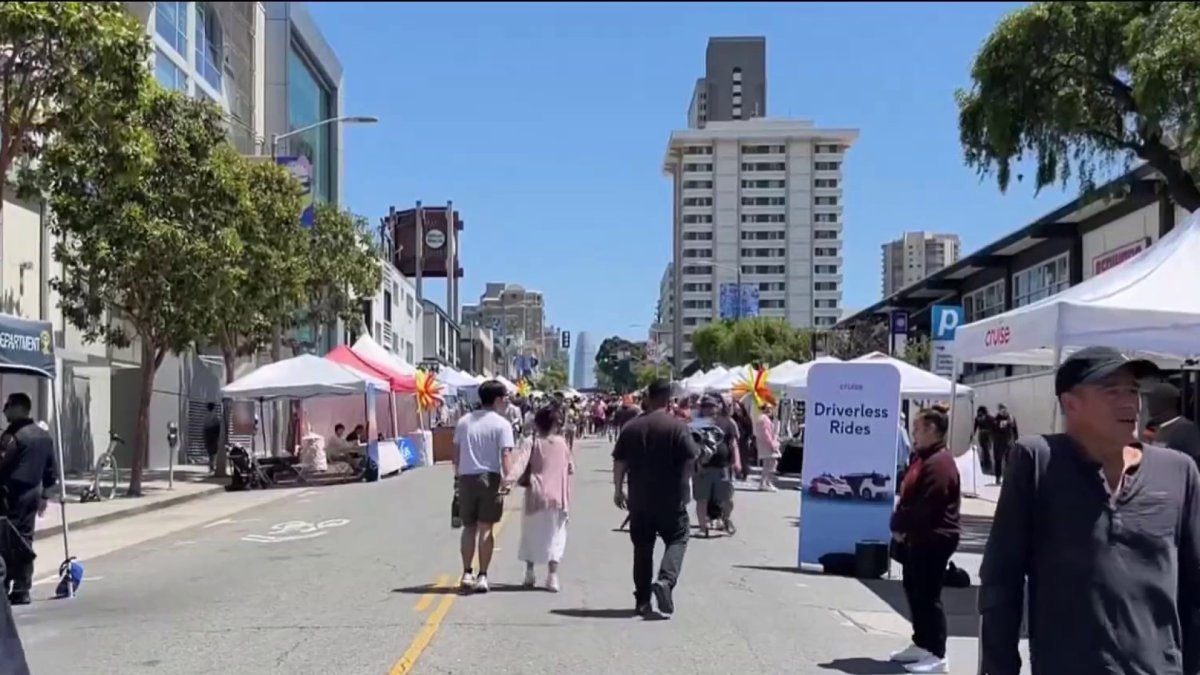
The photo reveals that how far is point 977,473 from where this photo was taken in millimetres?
27844

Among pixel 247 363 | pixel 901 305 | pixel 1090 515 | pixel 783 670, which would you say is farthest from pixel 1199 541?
pixel 901 305

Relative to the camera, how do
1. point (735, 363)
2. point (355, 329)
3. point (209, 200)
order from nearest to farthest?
→ point (209, 200)
point (355, 329)
point (735, 363)

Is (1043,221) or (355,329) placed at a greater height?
(1043,221)

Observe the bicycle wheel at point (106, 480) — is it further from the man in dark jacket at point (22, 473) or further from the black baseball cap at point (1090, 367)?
the black baseball cap at point (1090, 367)

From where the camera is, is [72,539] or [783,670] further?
[72,539]

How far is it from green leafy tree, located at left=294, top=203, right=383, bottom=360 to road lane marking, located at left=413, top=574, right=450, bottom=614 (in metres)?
25.1

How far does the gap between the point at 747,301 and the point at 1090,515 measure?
87.6 metres

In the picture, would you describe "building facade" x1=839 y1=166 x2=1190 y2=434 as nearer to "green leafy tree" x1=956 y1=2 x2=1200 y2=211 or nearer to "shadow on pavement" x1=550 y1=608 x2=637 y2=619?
"green leafy tree" x1=956 y1=2 x2=1200 y2=211

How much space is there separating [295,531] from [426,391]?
20550 millimetres

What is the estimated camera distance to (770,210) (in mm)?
164000

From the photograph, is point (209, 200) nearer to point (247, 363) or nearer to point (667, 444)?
point (667, 444)

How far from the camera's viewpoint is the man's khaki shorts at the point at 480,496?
1220cm

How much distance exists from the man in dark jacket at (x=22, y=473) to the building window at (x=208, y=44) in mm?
33920

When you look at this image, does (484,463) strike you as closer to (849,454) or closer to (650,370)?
(849,454)
